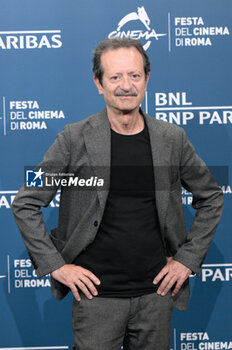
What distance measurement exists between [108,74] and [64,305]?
157 cm

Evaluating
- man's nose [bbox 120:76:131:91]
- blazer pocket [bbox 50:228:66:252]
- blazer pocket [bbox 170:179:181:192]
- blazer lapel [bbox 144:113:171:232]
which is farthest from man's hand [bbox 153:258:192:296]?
man's nose [bbox 120:76:131:91]

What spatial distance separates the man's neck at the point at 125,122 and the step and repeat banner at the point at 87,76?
76 centimetres

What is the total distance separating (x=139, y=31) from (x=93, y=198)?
3.90 ft

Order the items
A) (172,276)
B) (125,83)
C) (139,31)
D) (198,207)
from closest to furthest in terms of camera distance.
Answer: (125,83) < (172,276) < (198,207) < (139,31)

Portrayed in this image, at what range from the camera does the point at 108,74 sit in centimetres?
179

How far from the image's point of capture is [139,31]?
8.30 ft

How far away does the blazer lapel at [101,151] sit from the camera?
5.80ft

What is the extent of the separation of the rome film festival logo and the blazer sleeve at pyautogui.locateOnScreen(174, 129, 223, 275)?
0.85 m

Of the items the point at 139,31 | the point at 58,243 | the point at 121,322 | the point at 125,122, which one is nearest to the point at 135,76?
the point at 125,122

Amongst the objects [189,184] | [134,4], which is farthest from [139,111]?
[134,4]

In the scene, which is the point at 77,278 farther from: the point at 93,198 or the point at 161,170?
the point at 161,170

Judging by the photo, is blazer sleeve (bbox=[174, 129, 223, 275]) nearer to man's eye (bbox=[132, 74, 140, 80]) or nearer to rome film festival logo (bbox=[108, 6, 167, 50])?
man's eye (bbox=[132, 74, 140, 80])

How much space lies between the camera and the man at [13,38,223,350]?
1.76m

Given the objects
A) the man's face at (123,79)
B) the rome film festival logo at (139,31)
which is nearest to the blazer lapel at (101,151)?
the man's face at (123,79)
